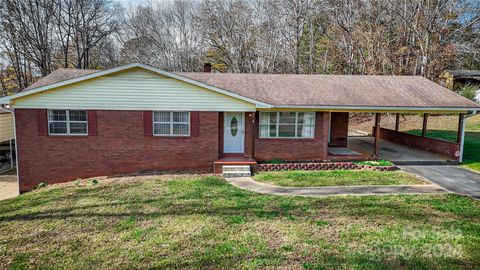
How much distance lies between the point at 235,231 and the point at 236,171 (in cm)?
552

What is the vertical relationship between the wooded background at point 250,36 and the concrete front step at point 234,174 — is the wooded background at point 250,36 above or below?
above

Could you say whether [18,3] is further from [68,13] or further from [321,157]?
[321,157]

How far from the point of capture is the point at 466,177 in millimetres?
11984

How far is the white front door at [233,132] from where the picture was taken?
556 inches

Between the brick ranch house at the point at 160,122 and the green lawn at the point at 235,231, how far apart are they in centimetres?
302

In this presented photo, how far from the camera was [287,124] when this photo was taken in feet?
47.3

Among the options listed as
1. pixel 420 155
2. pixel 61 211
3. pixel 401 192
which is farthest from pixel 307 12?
pixel 61 211

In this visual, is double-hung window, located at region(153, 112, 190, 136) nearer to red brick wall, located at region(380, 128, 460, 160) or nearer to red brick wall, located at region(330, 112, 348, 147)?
red brick wall, located at region(330, 112, 348, 147)

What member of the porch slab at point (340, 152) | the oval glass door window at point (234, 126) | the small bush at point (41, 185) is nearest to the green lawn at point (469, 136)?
the porch slab at point (340, 152)

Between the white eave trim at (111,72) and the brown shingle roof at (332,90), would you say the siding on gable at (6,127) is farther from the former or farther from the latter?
the white eave trim at (111,72)

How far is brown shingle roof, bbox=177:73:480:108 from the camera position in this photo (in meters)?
14.4

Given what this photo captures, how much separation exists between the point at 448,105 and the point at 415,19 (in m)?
18.3

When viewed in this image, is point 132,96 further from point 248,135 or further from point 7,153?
point 7,153

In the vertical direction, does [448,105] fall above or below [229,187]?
above
